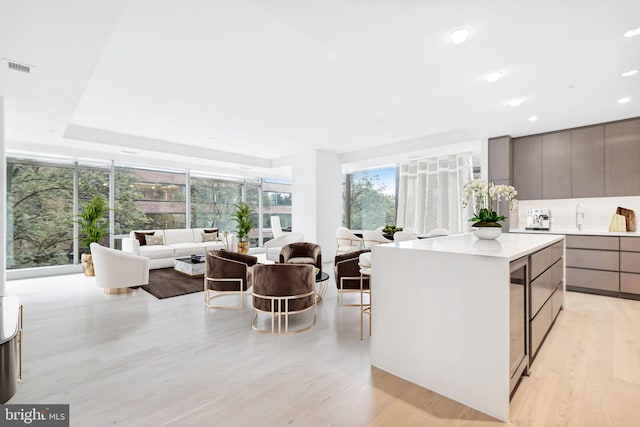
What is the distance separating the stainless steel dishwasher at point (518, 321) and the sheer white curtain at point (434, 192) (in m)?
5.05

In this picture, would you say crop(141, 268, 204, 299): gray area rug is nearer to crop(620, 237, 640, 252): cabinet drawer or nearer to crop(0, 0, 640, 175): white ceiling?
crop(0, 0, 640, 175): white ceiling

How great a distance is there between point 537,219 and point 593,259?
100cm

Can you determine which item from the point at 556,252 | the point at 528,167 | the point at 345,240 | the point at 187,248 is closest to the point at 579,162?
the point at 528,167

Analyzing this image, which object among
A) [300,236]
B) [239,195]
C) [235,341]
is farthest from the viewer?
[239,195]

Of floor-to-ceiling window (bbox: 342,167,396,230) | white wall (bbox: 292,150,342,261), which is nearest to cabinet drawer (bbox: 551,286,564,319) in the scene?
white wall (bbox: 292,150,342,261)

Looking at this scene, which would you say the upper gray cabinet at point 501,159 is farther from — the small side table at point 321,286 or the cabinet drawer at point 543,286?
the small side table at point 321,286

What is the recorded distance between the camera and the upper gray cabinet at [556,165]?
4.86 metres

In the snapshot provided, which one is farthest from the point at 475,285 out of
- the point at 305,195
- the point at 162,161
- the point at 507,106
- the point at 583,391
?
the point at 162,161

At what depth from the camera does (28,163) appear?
19.9 ft

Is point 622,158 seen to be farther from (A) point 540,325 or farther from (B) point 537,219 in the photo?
(A) point 540,325

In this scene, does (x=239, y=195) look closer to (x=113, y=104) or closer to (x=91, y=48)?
(x=113, y=104)

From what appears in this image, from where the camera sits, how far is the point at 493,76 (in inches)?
120

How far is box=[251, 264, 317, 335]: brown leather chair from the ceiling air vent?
2983mm

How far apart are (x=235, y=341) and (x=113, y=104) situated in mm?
3896
